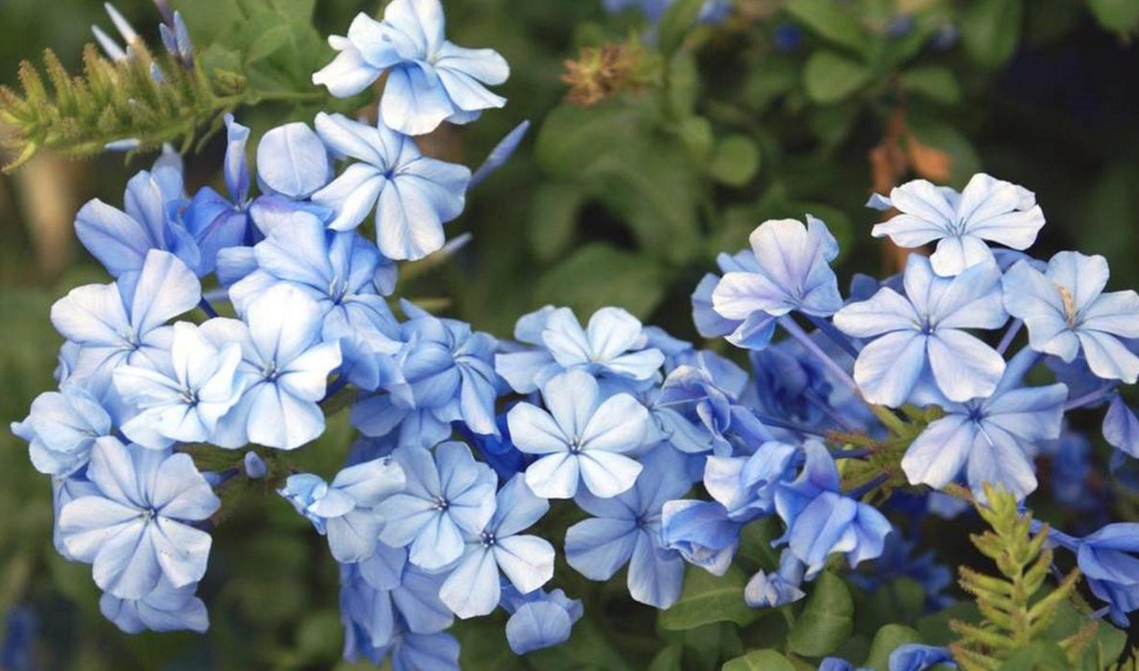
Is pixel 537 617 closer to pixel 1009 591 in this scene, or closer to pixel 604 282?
pixel 1009 591

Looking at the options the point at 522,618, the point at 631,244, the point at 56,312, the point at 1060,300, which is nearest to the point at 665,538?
the point at 522,618

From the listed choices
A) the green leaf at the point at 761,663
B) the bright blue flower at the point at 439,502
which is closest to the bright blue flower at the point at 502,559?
the bright blue flower at the point at 439,502

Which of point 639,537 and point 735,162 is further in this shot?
point 735,162

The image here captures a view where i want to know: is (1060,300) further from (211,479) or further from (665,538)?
(211,479)

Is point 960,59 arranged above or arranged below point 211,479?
below

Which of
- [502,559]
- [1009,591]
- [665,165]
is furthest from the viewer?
[665,165]

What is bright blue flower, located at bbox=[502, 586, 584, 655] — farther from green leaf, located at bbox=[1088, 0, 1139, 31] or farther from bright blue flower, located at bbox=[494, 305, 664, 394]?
green leaf, located at bbox=[1088, 0, 1139, 31]

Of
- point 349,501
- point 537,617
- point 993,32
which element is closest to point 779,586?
point 537,617
